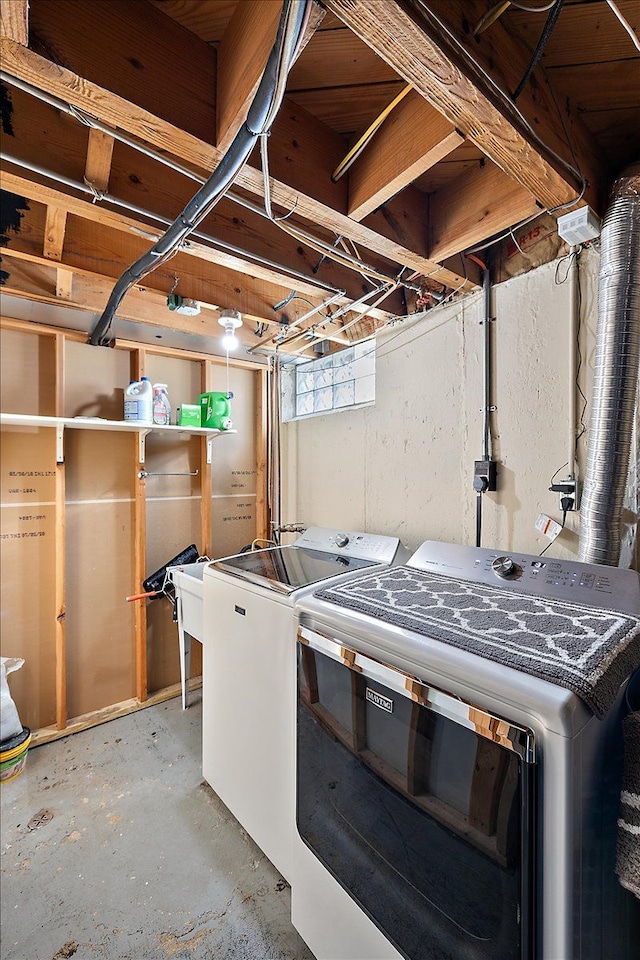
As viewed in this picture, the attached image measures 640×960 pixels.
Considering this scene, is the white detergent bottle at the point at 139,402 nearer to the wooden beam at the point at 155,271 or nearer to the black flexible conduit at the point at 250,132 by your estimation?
the wooden beam at the point at 155,271

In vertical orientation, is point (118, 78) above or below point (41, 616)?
above

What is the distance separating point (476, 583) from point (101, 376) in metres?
2.40

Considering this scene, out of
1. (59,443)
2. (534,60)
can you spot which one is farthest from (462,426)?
(59,443)

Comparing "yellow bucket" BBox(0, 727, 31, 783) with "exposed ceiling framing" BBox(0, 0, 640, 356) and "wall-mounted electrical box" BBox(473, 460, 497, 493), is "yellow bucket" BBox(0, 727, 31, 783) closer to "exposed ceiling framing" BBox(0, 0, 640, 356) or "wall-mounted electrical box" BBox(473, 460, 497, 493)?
"exposed ceiling framing" BBox(0, 0, 640, 356)

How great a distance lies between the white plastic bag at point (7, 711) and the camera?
6.62 feet

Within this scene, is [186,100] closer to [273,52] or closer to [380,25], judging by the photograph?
[273,52]

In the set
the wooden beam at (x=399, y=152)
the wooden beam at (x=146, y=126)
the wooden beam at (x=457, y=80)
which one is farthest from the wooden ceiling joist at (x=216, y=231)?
the wooden beam at (x=457, y=80)

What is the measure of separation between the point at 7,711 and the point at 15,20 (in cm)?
257

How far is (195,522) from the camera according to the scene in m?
2.87

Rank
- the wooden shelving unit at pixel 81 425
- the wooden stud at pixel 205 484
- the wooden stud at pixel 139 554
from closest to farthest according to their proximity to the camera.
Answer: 1. the wooden shelving unit at pixel 81 425
2. the wooden stud at pixel 139 554
3. the wooden stud at pixel 205 484

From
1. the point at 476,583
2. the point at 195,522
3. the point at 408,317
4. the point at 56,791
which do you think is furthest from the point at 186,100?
the point at 56,791

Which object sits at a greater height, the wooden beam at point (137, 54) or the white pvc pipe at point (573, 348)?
the wooden beam at point (137, 54)

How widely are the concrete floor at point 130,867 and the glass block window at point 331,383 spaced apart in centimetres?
207

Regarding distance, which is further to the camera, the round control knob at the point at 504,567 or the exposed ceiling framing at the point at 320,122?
the round control knob at the point at 504,567
